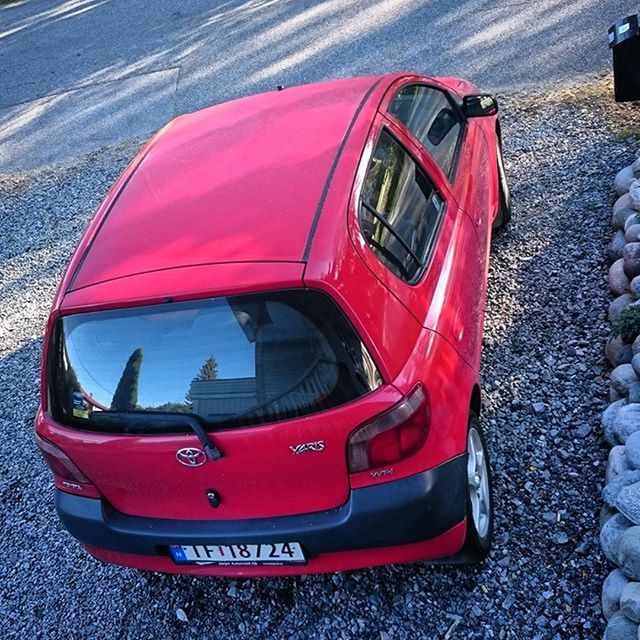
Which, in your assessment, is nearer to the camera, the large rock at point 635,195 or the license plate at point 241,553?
the license plate at point 241,553

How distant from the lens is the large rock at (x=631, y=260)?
4180 millimetres

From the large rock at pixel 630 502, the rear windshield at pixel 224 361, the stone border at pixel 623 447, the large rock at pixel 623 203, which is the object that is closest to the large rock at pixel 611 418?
the stone border at pixel 623 447

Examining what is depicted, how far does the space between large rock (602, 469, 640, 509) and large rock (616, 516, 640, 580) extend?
0.20 metres

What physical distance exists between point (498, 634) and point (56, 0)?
14435 mm

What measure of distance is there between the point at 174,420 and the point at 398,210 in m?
1.37

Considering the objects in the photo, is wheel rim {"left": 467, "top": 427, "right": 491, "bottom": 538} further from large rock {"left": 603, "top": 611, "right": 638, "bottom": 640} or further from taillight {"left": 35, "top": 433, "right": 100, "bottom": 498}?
taillight {"left": 35, "top": 433, "right": 100, "bottom": 498}

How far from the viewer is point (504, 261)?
5.07 meters

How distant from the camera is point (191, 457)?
107 inches

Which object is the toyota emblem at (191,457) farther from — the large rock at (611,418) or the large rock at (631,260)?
the large rock at (631,260)

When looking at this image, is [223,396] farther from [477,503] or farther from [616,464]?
[616,464]

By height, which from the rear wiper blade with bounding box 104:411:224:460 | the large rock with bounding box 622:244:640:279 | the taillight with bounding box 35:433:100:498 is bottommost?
the large rock with bounding box 622:244:640:279

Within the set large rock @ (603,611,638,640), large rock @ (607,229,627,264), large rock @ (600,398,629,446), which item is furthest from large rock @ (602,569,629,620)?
large rock @ (607,229,627,264)

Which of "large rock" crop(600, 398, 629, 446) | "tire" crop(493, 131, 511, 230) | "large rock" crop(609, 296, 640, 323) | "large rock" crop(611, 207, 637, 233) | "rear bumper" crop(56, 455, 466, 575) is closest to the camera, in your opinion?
"rear bumper" crop(56, 455, 466, 575)

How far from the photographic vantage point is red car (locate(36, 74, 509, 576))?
2637 mm
